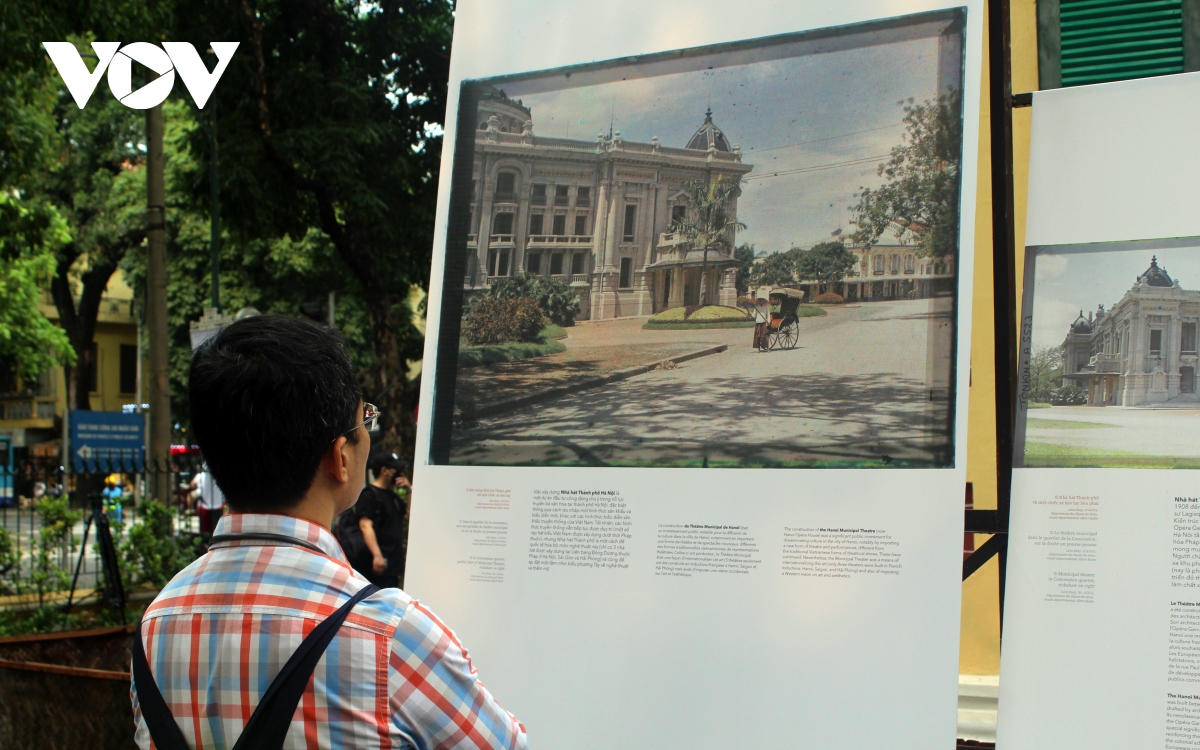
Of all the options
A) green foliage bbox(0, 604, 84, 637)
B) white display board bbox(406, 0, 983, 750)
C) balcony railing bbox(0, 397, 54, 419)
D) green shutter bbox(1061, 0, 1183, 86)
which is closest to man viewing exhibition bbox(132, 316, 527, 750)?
white display board bbox(406, 0, 983, 750)

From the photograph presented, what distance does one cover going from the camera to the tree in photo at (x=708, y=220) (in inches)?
107

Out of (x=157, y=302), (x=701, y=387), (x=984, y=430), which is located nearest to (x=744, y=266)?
(x=701, y=387)

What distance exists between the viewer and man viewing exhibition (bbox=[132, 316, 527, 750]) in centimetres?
121

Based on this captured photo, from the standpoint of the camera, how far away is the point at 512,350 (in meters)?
3.00

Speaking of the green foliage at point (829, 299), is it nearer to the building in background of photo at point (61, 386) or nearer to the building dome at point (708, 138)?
the building dome at point (708, 138)

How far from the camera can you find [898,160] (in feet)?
8.36

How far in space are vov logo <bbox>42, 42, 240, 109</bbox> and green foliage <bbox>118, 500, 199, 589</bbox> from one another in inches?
138

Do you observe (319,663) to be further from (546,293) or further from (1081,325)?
(1081,325)

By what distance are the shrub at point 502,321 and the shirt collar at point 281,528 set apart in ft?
5.47

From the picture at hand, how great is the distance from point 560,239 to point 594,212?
0.42 feet

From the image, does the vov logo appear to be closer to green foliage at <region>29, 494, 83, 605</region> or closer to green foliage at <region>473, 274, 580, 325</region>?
green foliage at <region>29, 494, 83, 605</region>

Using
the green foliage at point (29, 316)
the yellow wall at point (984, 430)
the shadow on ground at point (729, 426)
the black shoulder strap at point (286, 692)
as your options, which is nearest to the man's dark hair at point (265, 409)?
the black shoulder strap at point (286, 692)

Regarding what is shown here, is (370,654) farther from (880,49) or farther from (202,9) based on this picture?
(202,9)

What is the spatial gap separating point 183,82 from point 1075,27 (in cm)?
935
